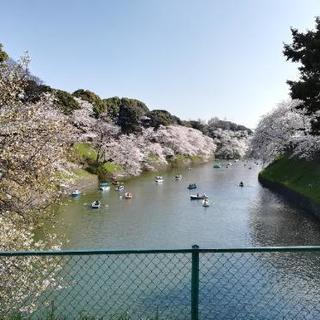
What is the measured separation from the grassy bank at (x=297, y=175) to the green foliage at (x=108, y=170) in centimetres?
2224

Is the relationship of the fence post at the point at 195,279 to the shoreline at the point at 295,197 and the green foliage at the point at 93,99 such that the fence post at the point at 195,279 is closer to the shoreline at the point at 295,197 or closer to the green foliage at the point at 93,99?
the shoreline at the point at 295,197

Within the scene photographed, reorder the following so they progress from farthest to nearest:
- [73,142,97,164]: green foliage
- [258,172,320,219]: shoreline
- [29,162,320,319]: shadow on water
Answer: [73,142,97,164]: green foliage → [258,172,320,219]: shoreline → [29,162,320,319]: shadow on water

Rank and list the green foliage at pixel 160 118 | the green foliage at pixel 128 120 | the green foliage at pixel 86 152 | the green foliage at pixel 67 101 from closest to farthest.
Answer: the green foliage at pixel 86 152, the green foliage at pixel 67 101, the green foliage at pixel 128 120, the green foliage at pixel 160 118

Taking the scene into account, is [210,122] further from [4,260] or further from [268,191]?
[4,260]

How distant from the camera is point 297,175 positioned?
54.8 m

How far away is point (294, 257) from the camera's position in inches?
1003

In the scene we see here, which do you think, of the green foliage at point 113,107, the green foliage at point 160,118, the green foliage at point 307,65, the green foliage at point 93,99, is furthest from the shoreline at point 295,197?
the green foliage at point 160,118

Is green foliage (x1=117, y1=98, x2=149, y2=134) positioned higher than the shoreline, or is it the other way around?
green foliage (x1=117, y1=98, x2=149, y2=134)

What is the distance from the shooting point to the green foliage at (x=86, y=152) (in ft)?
212

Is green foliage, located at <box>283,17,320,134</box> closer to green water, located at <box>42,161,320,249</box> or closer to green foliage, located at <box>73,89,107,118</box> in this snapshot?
green water, located at <box>42,161,320,249</box>

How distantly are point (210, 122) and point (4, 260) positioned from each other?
516ft

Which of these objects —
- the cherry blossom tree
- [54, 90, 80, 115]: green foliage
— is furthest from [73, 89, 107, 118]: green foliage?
the cherry blossom tree

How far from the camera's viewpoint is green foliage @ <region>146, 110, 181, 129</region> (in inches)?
3943

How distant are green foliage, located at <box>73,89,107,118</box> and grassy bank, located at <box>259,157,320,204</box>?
1187 inches
